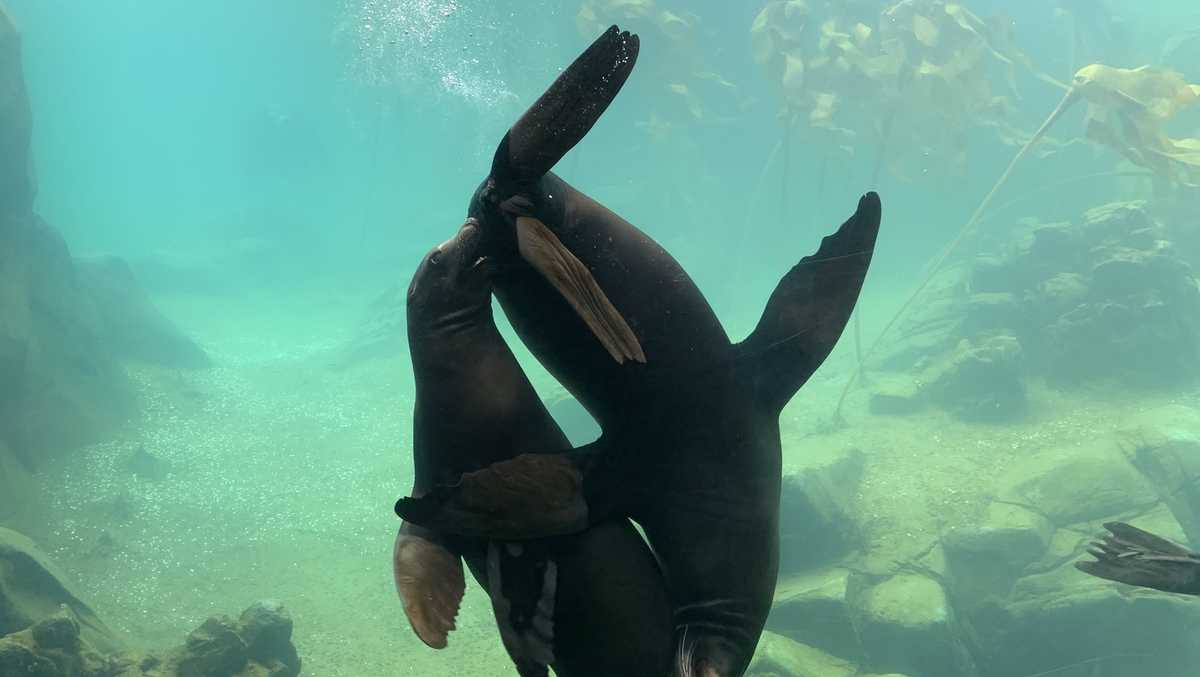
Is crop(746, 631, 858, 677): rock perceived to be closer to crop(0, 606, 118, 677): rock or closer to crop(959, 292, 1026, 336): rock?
crop(0, 606, 118, 677): rock

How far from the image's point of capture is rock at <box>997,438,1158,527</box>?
930 cm

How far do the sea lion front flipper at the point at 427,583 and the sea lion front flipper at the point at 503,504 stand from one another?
9.7 inches

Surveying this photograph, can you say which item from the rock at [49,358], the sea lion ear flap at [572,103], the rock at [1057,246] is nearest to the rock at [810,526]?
the sea lion ear flap at [572,103]

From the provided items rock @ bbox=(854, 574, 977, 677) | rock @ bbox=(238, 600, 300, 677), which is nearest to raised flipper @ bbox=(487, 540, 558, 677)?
rock @ bbox=(238, 600, 300, 677)

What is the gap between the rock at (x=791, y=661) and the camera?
7090mm

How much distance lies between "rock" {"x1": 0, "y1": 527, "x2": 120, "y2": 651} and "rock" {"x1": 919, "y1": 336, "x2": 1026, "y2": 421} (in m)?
13.6

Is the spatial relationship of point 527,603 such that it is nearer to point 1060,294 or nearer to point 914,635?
point 914,635

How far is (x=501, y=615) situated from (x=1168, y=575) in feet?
9.18

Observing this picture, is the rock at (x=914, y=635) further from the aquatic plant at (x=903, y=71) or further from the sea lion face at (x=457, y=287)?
the aquatic plant at (x=903, y=71)

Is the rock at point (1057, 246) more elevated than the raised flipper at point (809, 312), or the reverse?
the rock at point (1057, 246)

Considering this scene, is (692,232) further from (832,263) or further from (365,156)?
(365,156)

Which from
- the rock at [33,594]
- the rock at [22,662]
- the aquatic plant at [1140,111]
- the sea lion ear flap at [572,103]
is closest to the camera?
the sea lion ear flap at [572,103]

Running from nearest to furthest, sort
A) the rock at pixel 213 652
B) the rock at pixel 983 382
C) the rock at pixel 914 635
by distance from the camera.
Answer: the rock at pixel 213 652 → the rock at pixel 914 635 → the rock at pixel 983 382

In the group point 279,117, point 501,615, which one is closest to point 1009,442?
point 501,615
